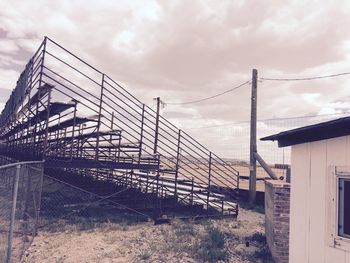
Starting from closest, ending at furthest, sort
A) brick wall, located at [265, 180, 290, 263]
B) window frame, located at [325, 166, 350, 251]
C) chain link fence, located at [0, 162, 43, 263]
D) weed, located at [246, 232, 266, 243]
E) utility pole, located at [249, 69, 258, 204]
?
1. window frame, located at [325, 166, 350, 251]
2. chain link fence, located at [0, 162, 43, 263]
3. brick wall, located at [265, 180, 290, 263]
4. weed, located at [246, 232, 266, 243]
5. utility pole, located at [249, 69, 258, 204]

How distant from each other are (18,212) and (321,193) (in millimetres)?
7497

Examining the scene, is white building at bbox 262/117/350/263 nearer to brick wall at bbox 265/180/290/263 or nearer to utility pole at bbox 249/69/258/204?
brick wall at bbox 265/180/290/263

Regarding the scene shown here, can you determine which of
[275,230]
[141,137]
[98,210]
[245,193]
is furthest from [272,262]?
[245,193]

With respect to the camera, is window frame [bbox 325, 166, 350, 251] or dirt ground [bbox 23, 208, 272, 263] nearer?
window frame [bbox 325, 166, 350, 251]

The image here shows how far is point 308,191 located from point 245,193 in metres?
11.1

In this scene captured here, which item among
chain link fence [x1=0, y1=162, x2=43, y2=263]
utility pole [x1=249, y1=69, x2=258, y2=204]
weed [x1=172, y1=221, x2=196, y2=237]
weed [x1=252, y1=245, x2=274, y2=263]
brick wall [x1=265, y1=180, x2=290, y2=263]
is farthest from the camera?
utility pole [x1=249, y1=69, x2=258, y2=204]

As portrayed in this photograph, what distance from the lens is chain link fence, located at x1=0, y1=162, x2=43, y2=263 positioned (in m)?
5.25

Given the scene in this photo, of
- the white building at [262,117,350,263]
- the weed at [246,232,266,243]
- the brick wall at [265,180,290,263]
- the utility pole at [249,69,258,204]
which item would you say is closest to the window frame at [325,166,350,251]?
the white building at [262,117,350,263]

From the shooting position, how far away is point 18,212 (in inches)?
321

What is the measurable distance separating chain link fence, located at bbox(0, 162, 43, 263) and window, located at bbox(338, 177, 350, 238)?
5.18m

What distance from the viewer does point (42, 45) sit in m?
8.45

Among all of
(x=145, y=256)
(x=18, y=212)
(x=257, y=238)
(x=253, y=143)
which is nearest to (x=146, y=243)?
(x=145, y=256)

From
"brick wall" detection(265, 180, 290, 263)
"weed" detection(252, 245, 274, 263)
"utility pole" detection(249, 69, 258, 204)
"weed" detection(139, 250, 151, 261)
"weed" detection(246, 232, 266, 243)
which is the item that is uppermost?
"utility pole" detection(249, 69, 258, 204)

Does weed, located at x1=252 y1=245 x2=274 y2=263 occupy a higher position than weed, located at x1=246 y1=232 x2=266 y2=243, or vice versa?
weed, located at x1=246 y1=232 x2=266 y2=243
